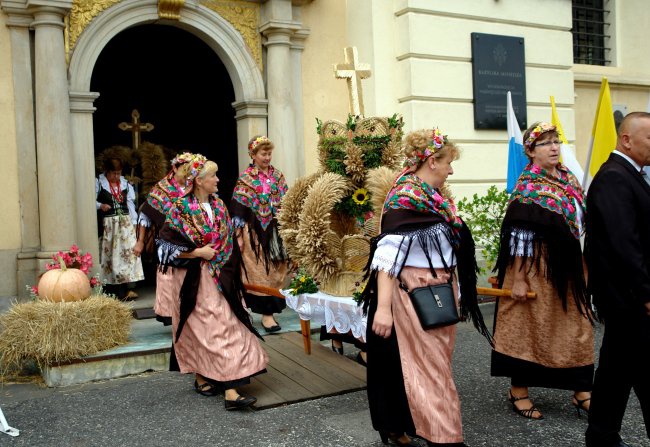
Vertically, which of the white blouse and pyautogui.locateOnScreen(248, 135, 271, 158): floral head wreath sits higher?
pyautogui.locateOnScreen(248, 135, 271, 158): floral head wreath

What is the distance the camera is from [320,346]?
6.38m

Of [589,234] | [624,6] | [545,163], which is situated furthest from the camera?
[624,6]

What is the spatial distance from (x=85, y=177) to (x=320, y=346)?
343 cm

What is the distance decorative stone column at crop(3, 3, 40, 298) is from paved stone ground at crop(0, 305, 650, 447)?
2.21m

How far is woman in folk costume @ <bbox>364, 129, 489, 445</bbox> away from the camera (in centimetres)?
356

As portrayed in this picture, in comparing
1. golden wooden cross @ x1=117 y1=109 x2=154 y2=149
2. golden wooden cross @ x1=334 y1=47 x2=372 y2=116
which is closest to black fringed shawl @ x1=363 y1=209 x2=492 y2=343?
golden wooden cross @ x1=334 y1=47 x2=372 y2=116

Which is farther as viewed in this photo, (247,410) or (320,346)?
(320,346)

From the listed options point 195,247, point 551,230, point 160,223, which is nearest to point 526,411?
point 551,230

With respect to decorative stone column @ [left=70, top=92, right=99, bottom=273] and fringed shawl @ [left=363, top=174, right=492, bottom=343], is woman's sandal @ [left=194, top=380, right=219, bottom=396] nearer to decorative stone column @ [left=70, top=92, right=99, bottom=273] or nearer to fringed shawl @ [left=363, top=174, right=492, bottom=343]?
fringed shawl @ [left=363, top=174, right=492, bottom=343]

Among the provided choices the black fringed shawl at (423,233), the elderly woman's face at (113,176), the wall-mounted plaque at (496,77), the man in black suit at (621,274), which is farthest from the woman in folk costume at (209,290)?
the wall-mounted plaque at (496,77)

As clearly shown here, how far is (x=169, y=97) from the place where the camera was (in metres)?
12.7

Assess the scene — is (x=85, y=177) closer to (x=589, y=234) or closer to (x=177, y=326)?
(x=177, y=326)

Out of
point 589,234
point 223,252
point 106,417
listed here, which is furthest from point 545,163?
point 106,417

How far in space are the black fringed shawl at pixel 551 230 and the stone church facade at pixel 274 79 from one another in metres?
4.66
